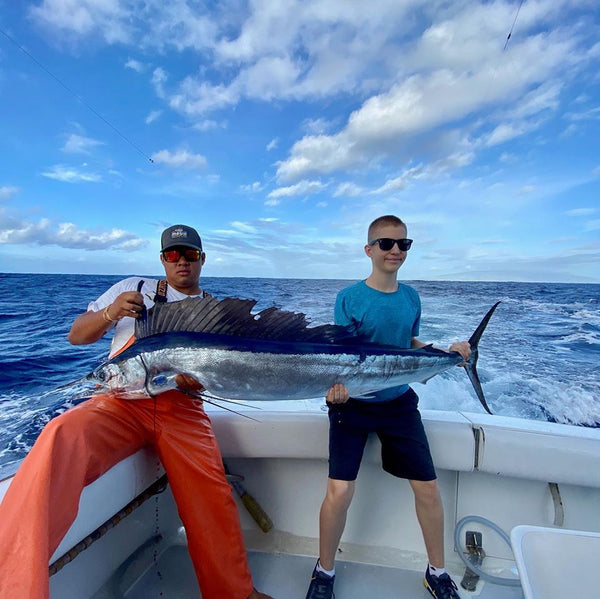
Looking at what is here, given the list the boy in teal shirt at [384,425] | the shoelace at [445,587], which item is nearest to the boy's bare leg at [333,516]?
the boy in teal shirt at [384,425]

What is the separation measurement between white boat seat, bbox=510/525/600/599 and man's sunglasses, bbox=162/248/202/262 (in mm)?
1871

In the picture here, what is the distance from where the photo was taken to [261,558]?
2168 millimetres

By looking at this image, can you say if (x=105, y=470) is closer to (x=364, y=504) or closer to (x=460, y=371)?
(x=364, y=504)

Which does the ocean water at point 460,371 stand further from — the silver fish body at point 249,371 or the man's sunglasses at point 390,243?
the man's sunglasses at point 390,243

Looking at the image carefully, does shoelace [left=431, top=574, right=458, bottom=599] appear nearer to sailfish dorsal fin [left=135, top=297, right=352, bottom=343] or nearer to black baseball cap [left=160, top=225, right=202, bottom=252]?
sailfish dorsal fin [left=135, top=297, right=352, bottom=343]

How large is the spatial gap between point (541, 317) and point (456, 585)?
39.9ft

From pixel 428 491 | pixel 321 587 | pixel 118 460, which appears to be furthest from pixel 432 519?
pixel 118 460

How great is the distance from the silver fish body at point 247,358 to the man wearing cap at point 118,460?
0.33 ft

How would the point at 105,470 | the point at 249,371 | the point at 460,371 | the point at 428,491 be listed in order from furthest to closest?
the point at 460,371
the point at 428,491
the point at 249,371
the point at 105,470

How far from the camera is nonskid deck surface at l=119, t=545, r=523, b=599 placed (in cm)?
191

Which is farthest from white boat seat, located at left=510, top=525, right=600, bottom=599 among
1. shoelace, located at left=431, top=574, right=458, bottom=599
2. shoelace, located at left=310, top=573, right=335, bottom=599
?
shoelace, located at left=310, top=573, right=335, bottom=599

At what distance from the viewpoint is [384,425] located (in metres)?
1.92

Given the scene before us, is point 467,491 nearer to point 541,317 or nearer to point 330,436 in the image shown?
point 330,436

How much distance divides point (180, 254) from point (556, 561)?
2.01 m
